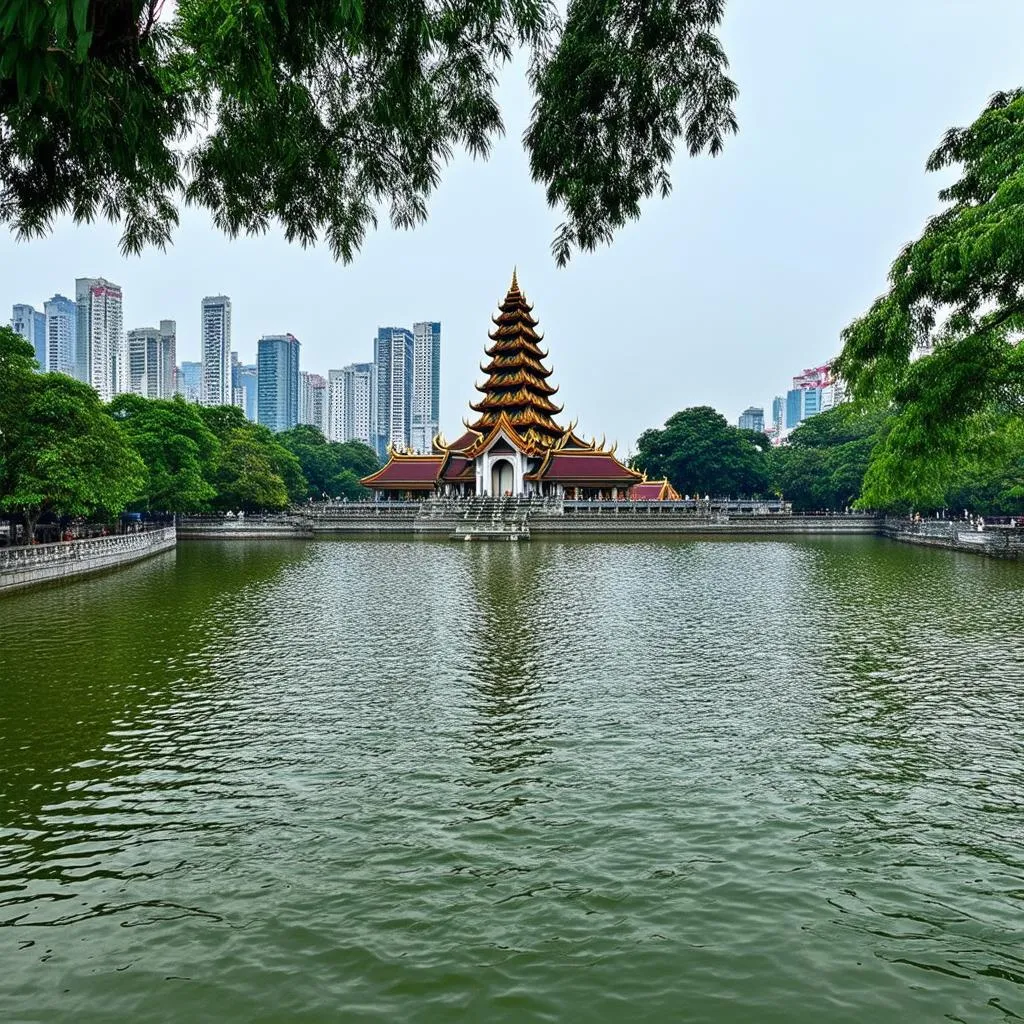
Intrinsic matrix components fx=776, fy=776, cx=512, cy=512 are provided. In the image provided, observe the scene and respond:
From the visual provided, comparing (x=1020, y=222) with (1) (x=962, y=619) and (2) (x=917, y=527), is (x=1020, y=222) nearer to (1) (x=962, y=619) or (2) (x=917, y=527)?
(1) (x=962, y=619)

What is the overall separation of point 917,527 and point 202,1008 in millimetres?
51795

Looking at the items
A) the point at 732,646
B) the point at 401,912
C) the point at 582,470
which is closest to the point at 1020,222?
the point at 401,912

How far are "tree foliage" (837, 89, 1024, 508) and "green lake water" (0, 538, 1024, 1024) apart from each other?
3.52m

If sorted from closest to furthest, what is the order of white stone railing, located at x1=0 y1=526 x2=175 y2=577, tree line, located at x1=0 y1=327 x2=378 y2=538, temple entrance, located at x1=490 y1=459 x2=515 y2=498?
white stone railing, located at x1=0 y1=526 x2=175 y2=577 < tree line, located at x1=0 y1=327 x2=378 y2=538 < temple entrance, located at x1=490 y1=459 x2=515 y2=498

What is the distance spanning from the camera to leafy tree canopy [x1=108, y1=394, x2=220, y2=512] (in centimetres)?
4669

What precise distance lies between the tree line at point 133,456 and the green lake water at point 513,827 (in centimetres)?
1331

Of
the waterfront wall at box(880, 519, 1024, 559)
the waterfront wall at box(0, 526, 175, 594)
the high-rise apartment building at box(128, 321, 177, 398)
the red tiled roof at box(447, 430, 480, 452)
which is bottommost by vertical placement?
the waterfront wall at box(0, 526, 175, 594)

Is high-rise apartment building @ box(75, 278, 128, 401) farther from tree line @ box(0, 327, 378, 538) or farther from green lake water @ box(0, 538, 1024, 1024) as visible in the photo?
green lake water @ box(0, 538, 1024, 1024)

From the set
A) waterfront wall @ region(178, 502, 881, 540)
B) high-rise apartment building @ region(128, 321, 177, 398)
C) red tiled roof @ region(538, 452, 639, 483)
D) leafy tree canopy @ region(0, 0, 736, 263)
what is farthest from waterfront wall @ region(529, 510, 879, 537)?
high-rise apartment building @ region(128, 321, 177, 398)

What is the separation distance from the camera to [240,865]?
670 centimetres

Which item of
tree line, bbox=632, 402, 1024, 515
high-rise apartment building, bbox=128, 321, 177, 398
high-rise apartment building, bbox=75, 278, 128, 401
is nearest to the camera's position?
tree line, bbox=632, 402, 1024, 515

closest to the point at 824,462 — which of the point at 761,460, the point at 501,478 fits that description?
the point at 761,460

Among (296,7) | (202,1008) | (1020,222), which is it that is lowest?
(202,1008)

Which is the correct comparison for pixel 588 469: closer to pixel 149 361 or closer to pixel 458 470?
pixel 458 470
